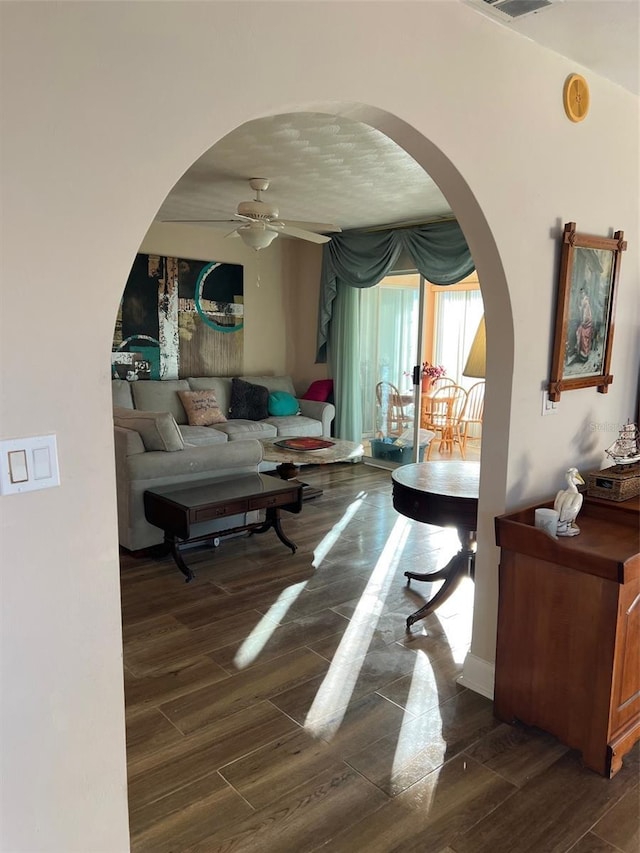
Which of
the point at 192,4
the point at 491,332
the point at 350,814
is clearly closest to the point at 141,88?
the point at 192,4

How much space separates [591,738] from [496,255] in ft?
5.65

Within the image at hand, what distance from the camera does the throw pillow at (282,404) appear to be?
6.90 metres

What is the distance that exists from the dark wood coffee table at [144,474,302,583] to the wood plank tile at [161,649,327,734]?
1099 millimetres

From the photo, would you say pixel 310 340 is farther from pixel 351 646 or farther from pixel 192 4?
pixel 192 4

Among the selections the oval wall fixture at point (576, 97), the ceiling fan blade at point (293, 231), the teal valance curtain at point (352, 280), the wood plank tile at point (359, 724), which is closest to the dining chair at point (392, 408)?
the teal valance curtain at point (352, 280)

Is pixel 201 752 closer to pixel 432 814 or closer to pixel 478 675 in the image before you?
pixel 432 814

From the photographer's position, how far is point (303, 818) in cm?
192

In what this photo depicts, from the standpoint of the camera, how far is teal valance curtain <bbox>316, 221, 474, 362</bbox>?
5.70 meters

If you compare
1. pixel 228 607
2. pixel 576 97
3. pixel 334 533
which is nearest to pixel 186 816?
pixel 228 607

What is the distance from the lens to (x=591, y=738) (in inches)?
84.0

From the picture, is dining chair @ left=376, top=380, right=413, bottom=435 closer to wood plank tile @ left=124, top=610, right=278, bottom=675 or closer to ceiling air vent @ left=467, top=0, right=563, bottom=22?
wood plank tile @ left=124, top=610, right=278, bottom=675

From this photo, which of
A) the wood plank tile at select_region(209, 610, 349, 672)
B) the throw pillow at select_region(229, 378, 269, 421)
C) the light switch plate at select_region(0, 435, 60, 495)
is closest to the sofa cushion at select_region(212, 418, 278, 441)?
the throw pillow at select_region(229, 378, 269, 421)

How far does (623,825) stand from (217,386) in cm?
557

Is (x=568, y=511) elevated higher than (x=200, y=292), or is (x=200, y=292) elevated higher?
(x=200, y=292)
